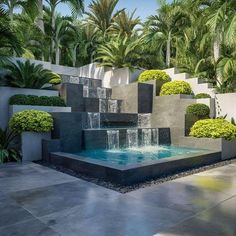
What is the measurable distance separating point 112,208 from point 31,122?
4965 mm

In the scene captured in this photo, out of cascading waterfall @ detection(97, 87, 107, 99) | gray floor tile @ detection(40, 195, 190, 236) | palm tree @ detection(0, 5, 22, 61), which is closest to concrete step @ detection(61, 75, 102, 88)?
cascading waterfall @ detection(97, 87, 107, 99)

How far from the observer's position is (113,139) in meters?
10.5

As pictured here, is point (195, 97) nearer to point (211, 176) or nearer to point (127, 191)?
point (211, 176)

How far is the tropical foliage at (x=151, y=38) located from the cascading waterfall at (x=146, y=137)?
14.7 ft

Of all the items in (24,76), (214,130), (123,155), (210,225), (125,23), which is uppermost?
(125,23)

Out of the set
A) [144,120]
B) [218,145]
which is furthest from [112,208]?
[144,120]

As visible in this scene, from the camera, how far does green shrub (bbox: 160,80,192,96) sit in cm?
1320

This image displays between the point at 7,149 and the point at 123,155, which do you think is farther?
the point at 123,155

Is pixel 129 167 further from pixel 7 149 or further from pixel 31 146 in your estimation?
pixel 7 149

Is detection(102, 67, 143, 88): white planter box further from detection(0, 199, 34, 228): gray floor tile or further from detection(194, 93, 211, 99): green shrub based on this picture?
detection(0, 199, 34, 228): gray floor tile

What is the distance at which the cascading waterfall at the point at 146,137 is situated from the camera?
11.3 meters

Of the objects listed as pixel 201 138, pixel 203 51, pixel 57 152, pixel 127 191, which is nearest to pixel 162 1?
pixel 203 51

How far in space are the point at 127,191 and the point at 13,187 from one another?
2387 millimetres

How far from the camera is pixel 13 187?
584cm
